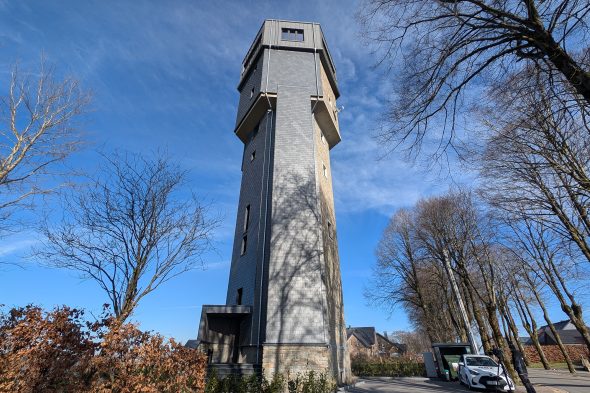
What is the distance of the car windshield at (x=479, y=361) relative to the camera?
1469cm

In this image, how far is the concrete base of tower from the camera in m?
11.8

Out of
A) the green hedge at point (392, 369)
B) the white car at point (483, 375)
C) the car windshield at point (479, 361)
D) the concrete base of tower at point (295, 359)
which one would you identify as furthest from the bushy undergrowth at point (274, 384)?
the green hedge at point (392, 369)

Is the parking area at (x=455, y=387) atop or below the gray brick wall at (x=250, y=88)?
below

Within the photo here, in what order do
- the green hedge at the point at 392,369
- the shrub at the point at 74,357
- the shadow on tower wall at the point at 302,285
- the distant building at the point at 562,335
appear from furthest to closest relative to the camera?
the distant building at the point at 562,335
the green hedge at the point at 392,369
the shadow on tower wall at the point at 302,285
the shrub at the point at 74,357

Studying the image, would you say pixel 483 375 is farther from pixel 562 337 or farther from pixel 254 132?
pixel 562 337

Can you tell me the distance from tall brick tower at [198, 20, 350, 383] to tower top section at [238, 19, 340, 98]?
7 cm

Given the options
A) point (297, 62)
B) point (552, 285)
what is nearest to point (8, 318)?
point (297, 62)

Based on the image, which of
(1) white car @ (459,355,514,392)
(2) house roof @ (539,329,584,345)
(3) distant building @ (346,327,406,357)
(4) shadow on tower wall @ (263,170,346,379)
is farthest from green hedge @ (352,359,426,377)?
(2) house roof @ (539,329,584,345)

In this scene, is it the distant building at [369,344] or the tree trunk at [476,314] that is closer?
the tree trunk at [476,314]

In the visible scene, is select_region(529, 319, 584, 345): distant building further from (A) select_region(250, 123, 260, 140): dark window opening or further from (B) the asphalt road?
(A) select_region(250, 123, 260, 140): dark window opening

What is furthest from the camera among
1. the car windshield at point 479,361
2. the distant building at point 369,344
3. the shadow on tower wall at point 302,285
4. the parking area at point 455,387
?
the distant building at point 369,344

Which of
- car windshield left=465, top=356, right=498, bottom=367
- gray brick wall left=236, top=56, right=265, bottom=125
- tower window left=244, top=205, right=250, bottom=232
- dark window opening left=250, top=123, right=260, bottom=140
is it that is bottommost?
car windshield left=465, top=356, right=498, bottom=367

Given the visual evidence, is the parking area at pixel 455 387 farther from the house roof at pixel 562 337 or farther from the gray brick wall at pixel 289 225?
the house roof at pixel 562 337

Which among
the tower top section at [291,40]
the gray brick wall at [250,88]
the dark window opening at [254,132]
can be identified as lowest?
the dark window opening at [254,132]
